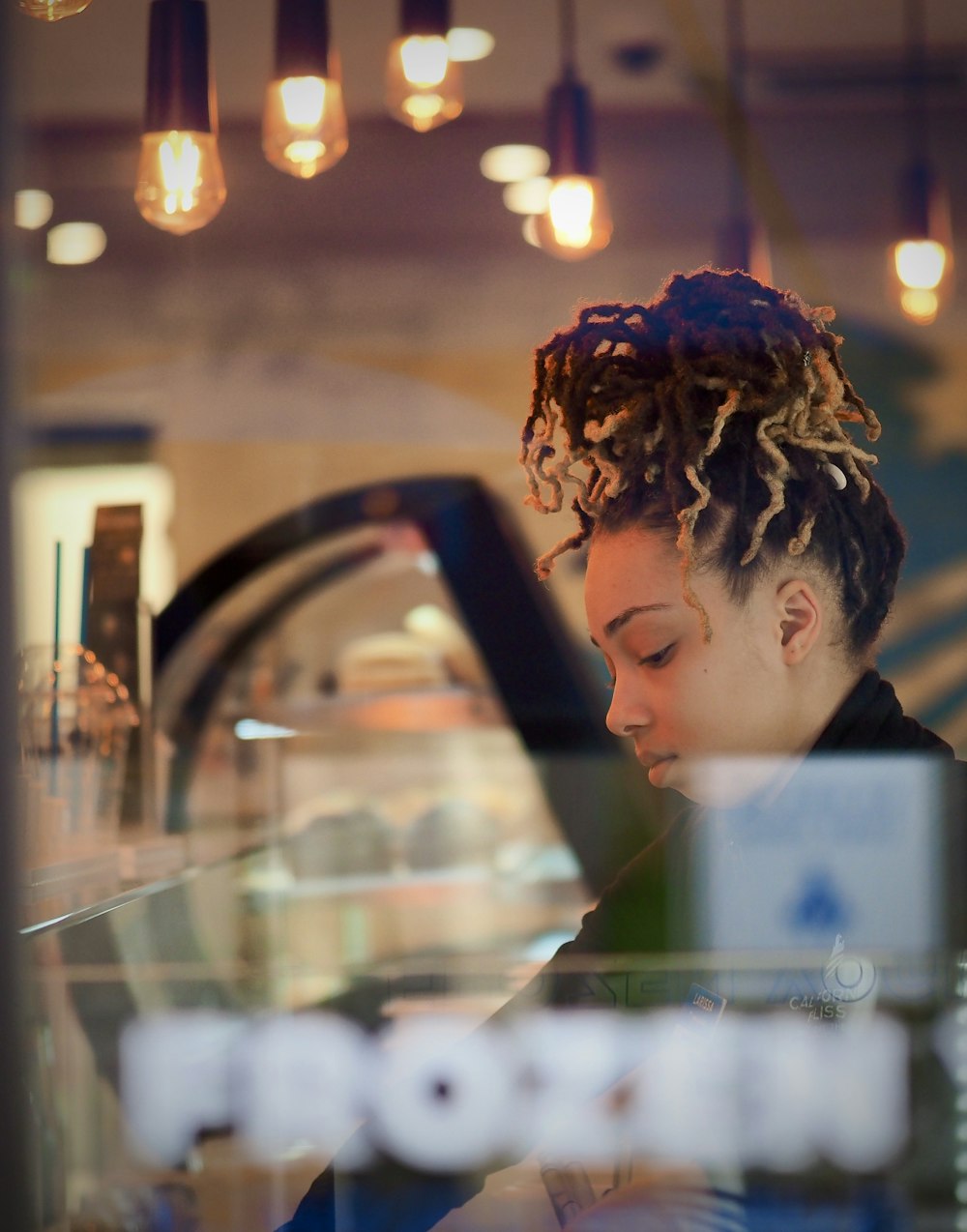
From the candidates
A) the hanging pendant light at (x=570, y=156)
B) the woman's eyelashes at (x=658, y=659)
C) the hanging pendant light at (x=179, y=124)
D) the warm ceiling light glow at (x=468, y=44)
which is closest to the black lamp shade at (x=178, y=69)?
the hanging pendant light at (x=179, y=124)

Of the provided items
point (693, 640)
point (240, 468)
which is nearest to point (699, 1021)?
point (693, 640)

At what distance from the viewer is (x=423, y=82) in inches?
50.4

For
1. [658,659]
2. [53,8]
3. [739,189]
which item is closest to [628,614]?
[658,659]

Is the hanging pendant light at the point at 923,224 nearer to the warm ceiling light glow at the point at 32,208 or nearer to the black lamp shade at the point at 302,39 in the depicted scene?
the black lamp shade at the point at 302,39

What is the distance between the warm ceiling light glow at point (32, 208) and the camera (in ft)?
2.93

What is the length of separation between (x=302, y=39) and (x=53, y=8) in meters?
0.23

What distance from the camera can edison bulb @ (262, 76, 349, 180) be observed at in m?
1.22

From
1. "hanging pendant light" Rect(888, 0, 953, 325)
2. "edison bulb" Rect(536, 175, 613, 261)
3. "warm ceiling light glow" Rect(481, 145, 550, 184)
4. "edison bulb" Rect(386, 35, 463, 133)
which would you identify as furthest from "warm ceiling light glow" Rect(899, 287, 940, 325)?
"edison bulb" Rect(386, 35, 463, 133)

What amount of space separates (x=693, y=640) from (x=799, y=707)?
99 mm

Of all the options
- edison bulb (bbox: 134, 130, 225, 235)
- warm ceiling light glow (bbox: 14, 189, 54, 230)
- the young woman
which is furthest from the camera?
edison bulb (bbox: 134, 130, 225, 235)

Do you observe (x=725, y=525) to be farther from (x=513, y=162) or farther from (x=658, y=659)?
(x=513, y=162)

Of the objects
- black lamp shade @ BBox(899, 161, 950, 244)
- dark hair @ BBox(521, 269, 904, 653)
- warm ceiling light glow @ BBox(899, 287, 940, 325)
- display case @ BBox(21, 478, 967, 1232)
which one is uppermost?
black lamp shade @ BBox(899, 161, 950, 244)

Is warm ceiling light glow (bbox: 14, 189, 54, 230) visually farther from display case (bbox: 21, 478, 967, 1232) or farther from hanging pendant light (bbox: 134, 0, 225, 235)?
display case (bbox: 21, 478, 967, 1232)

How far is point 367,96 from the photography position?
1254 mm
